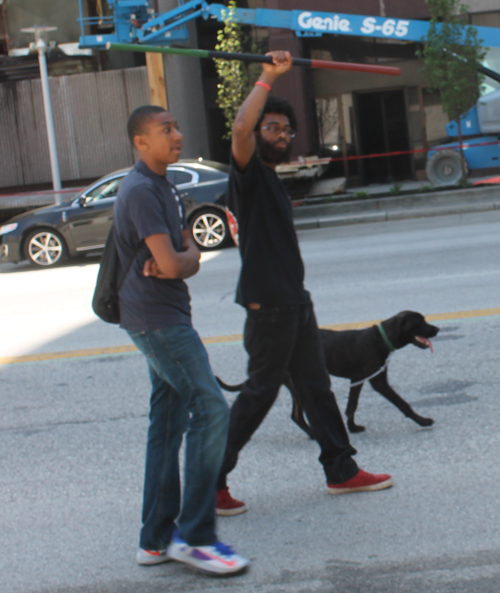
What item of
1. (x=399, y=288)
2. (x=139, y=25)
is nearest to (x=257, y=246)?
(x=399, y=288)

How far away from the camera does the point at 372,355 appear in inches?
180

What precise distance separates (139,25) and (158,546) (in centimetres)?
1779

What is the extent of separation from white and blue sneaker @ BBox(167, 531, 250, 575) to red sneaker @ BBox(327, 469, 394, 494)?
77 cm

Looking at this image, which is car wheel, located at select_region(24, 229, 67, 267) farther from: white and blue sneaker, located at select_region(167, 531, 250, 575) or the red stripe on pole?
white and blue sneaker, located at select_region(167, 531, 250, 575)

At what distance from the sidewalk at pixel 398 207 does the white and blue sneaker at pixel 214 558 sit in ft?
43.8

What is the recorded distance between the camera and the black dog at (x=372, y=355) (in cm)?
458

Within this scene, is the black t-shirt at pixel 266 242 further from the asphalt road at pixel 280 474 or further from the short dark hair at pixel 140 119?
the asphalt road at pixel 280 474

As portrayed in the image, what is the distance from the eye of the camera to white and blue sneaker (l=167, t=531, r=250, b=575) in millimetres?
3133

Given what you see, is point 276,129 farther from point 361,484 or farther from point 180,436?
point 361,484

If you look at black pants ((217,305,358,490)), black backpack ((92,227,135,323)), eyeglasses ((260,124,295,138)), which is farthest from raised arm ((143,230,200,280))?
eyeglasses ((260,124,295,138))

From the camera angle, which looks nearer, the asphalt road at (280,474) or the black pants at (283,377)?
the asphalt road at (280,474)

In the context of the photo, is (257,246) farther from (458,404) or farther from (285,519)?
(458,404)

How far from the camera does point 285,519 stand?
3662 millimetres

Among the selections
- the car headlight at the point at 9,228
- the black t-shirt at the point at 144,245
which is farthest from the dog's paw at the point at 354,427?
the car headlight at the point at 9,228
